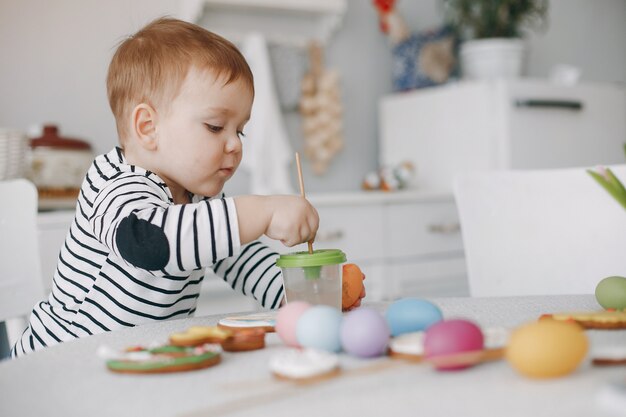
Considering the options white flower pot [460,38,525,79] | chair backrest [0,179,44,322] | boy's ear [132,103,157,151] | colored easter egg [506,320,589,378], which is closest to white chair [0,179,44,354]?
chair backrest [0,179,44,322]

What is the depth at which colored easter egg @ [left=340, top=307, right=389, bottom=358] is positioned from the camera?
560 millimetres

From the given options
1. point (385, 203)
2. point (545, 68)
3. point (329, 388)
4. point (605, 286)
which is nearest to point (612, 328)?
point (605, 286)

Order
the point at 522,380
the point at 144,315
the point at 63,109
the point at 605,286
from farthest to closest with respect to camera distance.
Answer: the point at 63,109 → the point at 144,315 → the point at 605,286 → the point at 522,380

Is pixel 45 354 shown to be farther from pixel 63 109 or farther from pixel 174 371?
pixel 63 109

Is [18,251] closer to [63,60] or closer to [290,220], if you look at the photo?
[290,220]

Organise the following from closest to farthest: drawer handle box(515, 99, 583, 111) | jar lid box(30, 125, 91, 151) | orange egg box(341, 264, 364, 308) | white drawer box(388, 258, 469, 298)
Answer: orange egg box(341, 264, 364, 308)
jar lid box(30, 125, 91, 151)
white drawer box(388, 258, 469, 298)
drawer handle box(515, 99, 583, 111)

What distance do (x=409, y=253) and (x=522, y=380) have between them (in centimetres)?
183

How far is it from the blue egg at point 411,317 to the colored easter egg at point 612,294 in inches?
9.0

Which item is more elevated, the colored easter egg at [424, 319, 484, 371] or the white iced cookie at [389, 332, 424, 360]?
the colored easter egg at [424, 319, 484, 371]

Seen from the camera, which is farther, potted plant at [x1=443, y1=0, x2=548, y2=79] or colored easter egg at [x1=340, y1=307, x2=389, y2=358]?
potted plant at [x1=443, y1=0, x2=548, y2=79]

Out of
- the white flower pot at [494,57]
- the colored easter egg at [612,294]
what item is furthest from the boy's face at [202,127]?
the white flower pot at [494,57]

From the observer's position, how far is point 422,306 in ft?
2.08

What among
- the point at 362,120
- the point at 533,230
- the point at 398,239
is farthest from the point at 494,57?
the point at 533,230

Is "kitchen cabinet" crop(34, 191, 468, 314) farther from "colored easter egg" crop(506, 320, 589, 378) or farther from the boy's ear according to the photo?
"colored easter egg" crop(506, 320, 589, 378)
